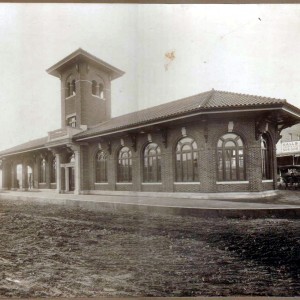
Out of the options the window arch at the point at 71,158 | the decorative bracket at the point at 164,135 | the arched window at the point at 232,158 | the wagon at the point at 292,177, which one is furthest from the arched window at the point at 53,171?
the wagon at the point at 292,177

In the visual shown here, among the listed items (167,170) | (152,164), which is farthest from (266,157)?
(152,164)

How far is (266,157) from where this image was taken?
11.0 m

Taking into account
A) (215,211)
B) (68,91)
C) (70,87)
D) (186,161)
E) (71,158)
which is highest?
(70,87)

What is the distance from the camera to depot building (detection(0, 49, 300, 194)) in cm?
967

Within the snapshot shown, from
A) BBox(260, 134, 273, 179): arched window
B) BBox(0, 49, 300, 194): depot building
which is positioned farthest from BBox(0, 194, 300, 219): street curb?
BBox(260, 134, 273, 179): arched window

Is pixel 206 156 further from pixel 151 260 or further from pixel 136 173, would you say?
pixel 151 260

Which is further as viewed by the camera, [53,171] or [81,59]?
[53,171]

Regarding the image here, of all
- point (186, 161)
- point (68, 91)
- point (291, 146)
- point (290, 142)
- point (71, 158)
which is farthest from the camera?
point (68, 91)

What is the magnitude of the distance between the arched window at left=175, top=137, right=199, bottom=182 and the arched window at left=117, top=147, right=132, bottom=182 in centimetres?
216

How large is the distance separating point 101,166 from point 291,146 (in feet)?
29.2

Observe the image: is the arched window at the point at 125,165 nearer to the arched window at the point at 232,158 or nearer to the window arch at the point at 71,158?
the arched window at the point at 232,158

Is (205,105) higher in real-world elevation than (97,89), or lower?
lower

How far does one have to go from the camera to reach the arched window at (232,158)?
10.1m

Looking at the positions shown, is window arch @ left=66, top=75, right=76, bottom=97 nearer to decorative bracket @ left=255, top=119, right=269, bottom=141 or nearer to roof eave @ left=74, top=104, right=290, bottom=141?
roof eave @ left=74, top=104, right=290, bottom=141
